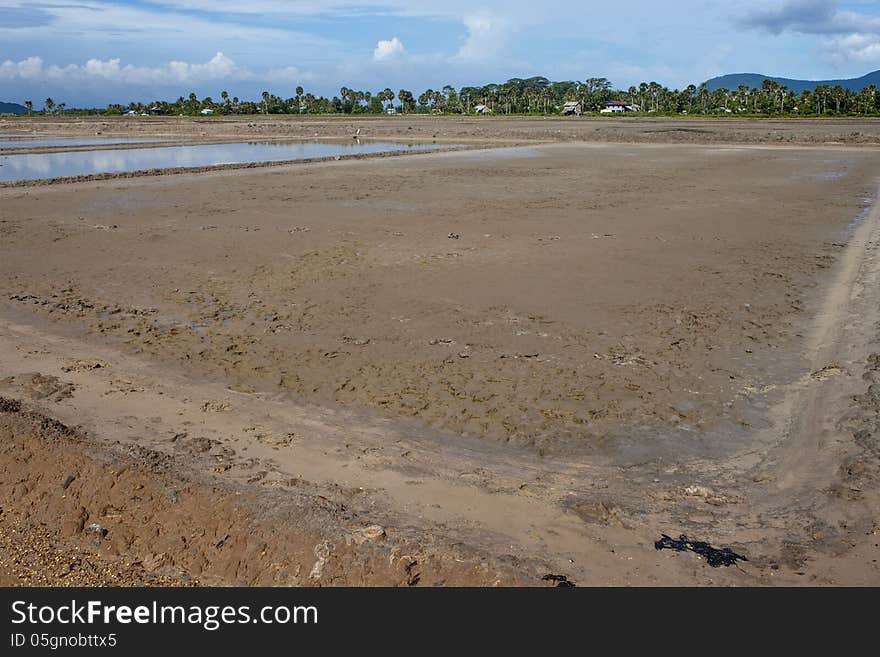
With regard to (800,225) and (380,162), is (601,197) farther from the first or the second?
(380,162)

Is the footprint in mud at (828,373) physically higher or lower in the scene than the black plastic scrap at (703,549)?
higher

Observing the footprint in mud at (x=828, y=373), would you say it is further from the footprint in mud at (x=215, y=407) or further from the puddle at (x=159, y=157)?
the puddle at (x=159, y=157)

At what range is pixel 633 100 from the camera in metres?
117

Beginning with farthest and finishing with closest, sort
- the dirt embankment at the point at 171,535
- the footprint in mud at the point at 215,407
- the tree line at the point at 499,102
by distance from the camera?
1. the tree line at the point at 499,102
2. the footprint in mud at the point at 215,407
3. the dirt embankment at the point at 171,535

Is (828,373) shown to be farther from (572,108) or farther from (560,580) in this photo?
(572,108)

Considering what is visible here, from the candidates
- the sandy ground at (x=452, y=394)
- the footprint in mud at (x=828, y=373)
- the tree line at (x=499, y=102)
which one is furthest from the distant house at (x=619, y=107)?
the footprint in mud at (x=828, y=373)

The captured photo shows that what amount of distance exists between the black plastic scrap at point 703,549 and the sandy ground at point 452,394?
9 centimetres

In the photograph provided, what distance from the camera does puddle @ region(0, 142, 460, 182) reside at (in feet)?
95.3

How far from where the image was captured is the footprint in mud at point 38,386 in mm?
7051

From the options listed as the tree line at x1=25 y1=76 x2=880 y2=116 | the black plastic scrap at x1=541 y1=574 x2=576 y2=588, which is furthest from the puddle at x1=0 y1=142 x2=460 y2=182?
the tree line at x1=25 y1=76 x2=880 y2=116

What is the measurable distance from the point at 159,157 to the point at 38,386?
3128cm

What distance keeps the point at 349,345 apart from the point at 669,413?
12.1ft
